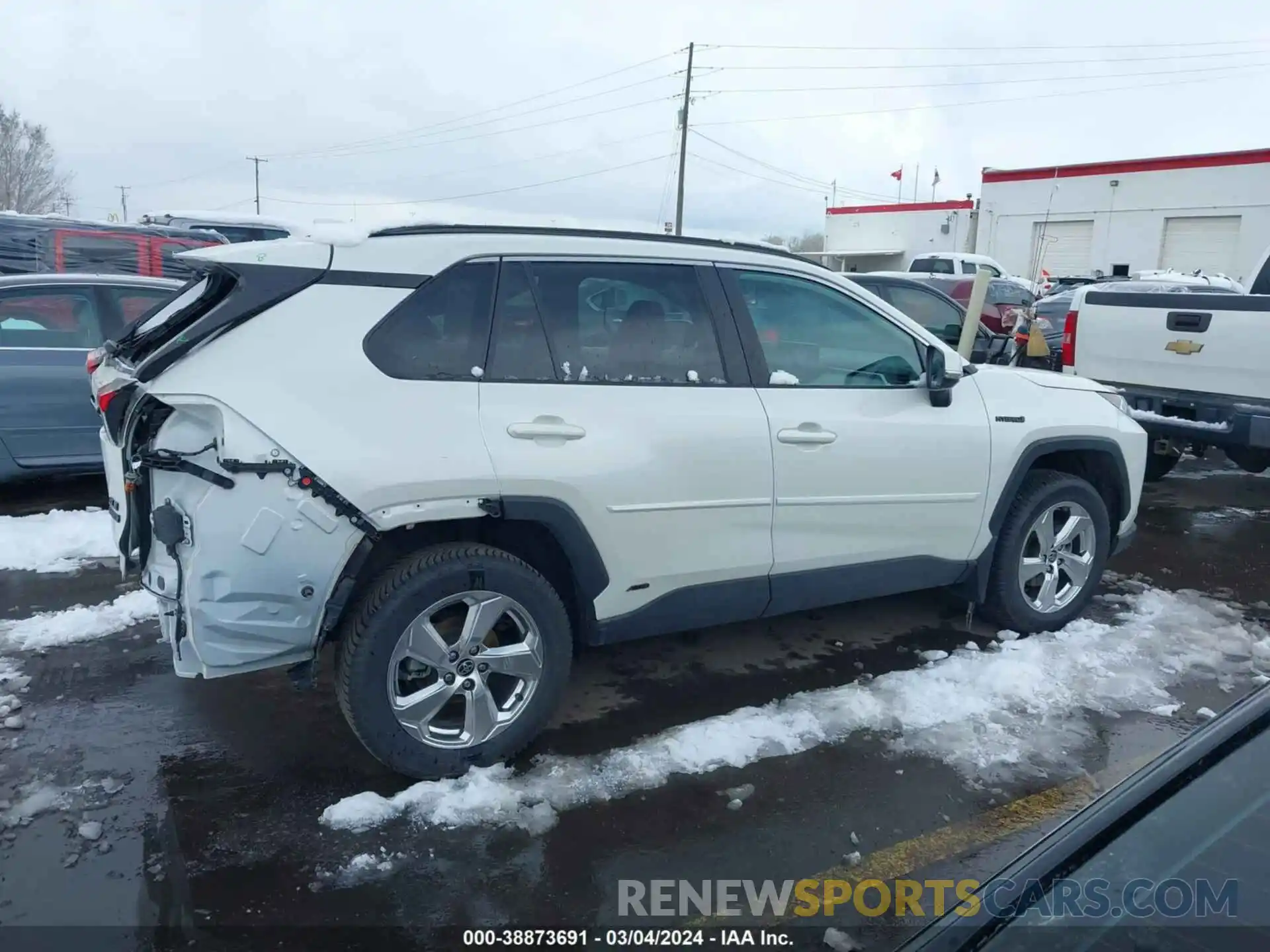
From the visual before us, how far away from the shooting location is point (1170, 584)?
5.73 m

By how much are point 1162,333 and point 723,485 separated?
16.4 feet

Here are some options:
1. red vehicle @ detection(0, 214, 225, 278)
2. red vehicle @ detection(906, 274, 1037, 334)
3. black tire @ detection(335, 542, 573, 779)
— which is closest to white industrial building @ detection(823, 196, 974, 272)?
red vehicle @ detection(906, 274, 1037, 334)

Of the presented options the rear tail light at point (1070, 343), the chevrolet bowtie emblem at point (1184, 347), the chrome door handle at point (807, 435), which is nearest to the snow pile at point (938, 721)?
the chrome door handle at point (807, 435)

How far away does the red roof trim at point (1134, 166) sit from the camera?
30.0 m

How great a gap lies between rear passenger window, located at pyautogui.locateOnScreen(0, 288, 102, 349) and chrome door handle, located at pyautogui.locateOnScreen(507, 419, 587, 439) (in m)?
4.94

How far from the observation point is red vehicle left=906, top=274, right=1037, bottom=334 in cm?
1515

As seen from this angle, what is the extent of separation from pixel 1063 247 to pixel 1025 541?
117ft

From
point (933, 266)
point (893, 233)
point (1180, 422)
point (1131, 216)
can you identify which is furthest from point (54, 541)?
point (893, 233)

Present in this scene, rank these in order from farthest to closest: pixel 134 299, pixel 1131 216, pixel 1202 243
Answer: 1. pixel 1131 216
2. pixel 1202 243
3. pixel 134 299

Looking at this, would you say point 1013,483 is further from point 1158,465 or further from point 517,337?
point 1158,465

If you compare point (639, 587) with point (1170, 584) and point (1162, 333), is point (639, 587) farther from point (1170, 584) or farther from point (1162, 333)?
point (1162, 333)

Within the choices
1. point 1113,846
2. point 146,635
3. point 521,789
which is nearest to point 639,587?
point 521,789

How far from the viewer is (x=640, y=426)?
138 inches

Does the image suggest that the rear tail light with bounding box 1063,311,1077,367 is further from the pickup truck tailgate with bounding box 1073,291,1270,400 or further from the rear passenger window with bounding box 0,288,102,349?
the rear passenger window with bounding box 0,288,102,349
